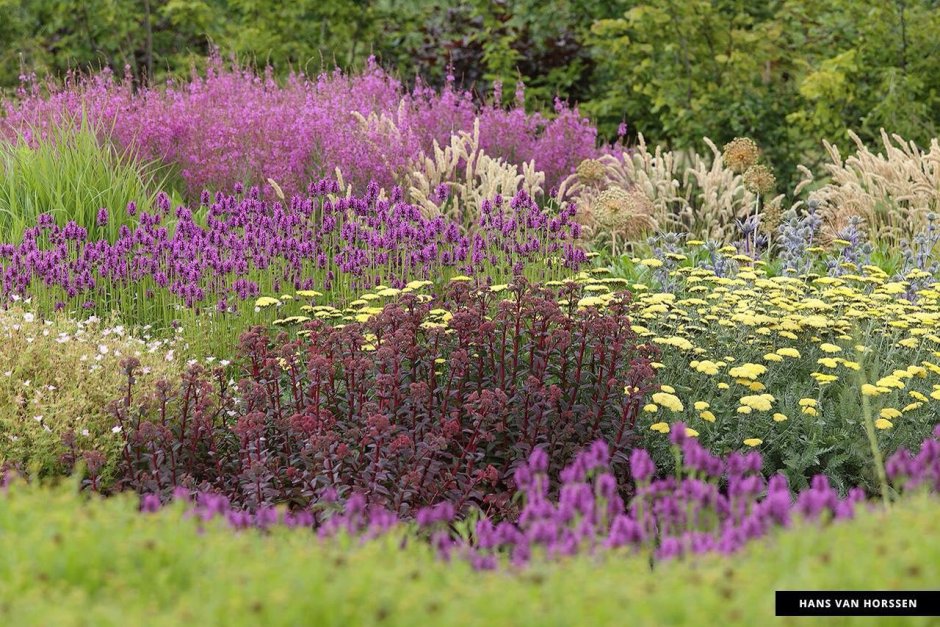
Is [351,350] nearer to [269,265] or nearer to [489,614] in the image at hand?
[269,265]

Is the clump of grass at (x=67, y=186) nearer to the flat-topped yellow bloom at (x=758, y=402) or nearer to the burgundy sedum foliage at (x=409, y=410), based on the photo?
the burgundy sedum foliage at (x=409, y=410)

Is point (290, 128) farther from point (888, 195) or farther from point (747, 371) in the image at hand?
point (747, 371)

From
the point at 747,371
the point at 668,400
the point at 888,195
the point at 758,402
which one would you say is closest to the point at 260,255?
the point at 668,400

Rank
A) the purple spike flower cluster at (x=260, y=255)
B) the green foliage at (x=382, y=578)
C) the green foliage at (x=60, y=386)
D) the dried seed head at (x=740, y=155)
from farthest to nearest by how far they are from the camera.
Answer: the dried seed head at (x=740, y=155), the purple spike flower cluster at (x=260, y=255), the green foliage at (x=60, y=386), the green foliage at (x=382, y=578)

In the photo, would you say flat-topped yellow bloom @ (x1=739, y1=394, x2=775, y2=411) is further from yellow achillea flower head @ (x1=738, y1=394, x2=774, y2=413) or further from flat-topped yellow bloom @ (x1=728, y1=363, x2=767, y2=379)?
flat-topped yellow bloom @ (x1=728, y1=363, x2=767, y2=379)

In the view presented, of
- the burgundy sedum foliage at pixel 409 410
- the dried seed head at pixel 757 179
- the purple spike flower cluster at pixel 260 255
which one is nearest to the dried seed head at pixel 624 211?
the purple spike flower cluster at pixel 260 255

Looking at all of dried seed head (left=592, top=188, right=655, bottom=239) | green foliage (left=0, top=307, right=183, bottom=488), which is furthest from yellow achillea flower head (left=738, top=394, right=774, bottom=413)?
dried seed head (left=592, top=188, right=655, bottom=239)

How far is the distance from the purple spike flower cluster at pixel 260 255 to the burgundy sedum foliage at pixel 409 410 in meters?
1.02

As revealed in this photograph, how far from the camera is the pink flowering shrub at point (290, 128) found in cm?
887

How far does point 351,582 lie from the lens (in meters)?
2.38

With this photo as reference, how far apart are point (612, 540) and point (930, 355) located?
12.9 feet

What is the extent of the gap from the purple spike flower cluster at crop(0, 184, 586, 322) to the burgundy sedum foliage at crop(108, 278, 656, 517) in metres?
1.02

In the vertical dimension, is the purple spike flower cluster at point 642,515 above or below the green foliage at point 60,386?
above

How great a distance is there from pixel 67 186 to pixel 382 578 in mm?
6135
